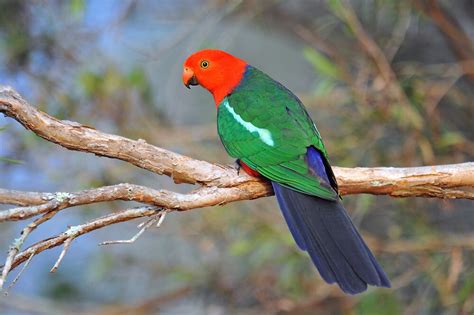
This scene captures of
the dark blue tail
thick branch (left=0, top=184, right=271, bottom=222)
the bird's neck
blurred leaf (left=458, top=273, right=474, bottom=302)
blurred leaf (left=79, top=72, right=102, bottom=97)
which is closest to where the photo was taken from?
thick branch (left=0, top=184, right=271, bottom=222)

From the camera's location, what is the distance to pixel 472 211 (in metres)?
5.23

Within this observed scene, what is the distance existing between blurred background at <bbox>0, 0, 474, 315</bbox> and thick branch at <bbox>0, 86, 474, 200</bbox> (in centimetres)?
120

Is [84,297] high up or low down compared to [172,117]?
down

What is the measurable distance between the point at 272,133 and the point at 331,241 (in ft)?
1.91

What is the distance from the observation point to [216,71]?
11.7 feet

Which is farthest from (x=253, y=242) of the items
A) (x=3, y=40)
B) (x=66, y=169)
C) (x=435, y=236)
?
(x=3, y=40)

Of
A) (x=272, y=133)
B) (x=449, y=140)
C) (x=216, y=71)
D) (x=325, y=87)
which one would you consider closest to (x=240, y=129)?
(x=272, y=133)

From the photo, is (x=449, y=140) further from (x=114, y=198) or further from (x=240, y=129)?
(x=114, y=198)

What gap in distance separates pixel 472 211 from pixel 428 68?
111 centimetres

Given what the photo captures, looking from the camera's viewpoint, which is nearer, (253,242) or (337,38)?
(253,242)

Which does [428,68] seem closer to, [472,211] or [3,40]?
[472,211]

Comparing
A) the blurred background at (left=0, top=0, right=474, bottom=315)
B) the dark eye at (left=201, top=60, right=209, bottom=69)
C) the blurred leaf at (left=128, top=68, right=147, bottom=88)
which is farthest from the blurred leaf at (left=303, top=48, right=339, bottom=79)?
the blurred leaf at (left=128, top=68, right=147, bottom=88)

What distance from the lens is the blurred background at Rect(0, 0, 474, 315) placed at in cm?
434

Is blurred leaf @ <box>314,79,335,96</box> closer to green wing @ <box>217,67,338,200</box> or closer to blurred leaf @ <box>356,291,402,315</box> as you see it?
green wing @ <box>217,67,338,200</box>
